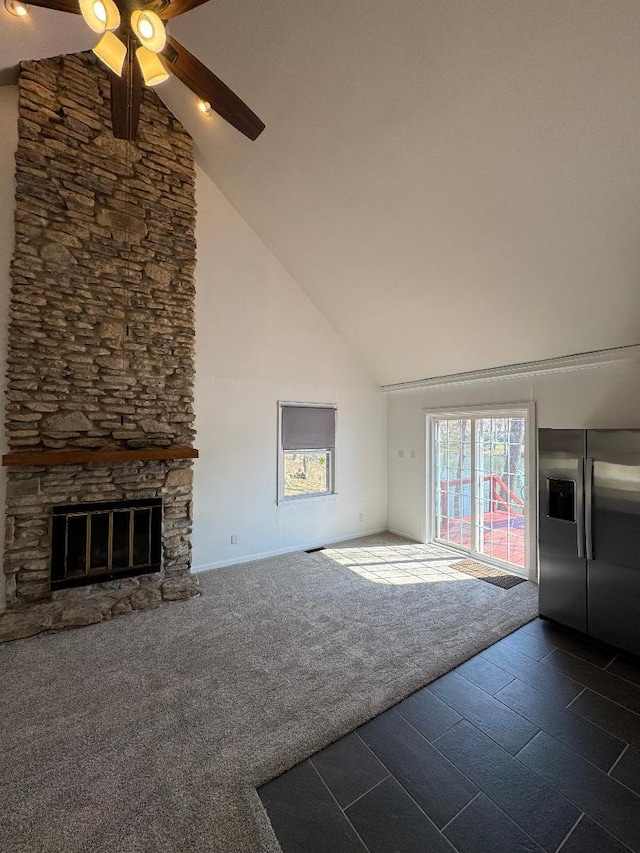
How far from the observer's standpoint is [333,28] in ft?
8.16

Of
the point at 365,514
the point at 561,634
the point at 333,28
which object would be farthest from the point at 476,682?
the point at 333,28

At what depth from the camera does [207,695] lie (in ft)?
7.84

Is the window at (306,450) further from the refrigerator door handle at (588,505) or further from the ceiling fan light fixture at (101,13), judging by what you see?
the ceiling fan light fixture at (101,13)

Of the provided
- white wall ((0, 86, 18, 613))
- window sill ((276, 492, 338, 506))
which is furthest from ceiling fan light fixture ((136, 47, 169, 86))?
window sill ((276, 492, 338, 506))

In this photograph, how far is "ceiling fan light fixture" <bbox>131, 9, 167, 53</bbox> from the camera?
177 centimetres

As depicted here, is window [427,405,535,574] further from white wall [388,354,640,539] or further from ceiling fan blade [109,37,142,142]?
ceiling fan blade [109,37,142,142]

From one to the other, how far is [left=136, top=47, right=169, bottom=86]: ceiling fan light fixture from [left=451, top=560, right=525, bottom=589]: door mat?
197 inches

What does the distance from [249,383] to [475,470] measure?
3.16 meters

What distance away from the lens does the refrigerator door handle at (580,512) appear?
3117mm

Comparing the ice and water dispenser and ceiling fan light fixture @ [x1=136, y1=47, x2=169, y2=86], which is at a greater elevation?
ceiling fan light fixture @ [x1=136, y1=47, x2=169, y2=86]

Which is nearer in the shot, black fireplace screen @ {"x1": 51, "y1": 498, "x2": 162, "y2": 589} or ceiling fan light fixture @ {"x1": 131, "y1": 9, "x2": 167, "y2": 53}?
ceiling fan light fixture @ {"x1": 131, "y1": 9, "x2": 167, "y2": 53}

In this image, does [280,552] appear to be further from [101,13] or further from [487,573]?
[101,13]

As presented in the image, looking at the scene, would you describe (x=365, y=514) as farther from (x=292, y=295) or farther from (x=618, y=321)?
(x=618, y=321)

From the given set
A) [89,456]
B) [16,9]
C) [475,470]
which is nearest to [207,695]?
[89,456]
